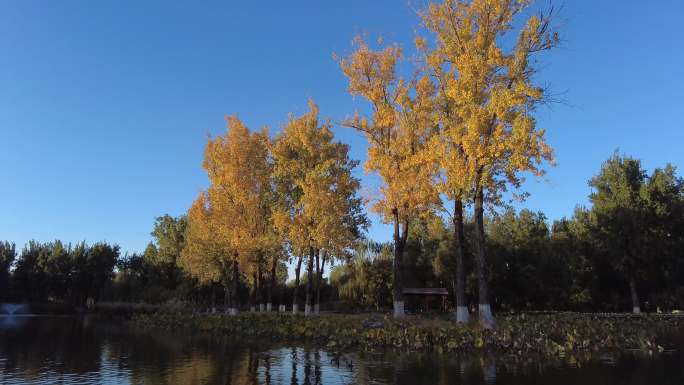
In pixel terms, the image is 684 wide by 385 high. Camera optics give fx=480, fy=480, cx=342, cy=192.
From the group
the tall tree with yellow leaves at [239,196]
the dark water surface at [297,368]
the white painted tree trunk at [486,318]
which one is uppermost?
the tall tree with yellow leaves at [239,196]

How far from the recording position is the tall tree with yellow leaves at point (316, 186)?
26469 mm

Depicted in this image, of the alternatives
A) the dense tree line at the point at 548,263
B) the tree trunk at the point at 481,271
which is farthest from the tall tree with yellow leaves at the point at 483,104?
the dense tree line at the point at 548,263

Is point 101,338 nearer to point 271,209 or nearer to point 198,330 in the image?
point 198,330

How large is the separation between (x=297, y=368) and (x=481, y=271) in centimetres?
948

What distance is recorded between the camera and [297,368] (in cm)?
1414

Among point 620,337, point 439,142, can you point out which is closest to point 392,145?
point 439,142

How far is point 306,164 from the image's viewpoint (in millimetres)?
28672

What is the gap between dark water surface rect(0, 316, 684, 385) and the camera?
12.0 m

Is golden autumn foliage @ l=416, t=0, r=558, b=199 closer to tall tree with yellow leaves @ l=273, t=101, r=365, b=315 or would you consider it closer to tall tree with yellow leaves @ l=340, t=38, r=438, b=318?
tall tree with yellow leaves @ l=340, t=38, r=438, b=318

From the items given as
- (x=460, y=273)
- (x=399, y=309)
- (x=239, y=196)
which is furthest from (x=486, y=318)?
(x=239, y=196)

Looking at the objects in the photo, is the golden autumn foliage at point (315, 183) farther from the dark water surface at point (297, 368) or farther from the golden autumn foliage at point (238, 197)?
the dark water surface at point (297, 368)

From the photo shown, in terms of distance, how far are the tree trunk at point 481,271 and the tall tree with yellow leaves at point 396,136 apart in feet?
6.50

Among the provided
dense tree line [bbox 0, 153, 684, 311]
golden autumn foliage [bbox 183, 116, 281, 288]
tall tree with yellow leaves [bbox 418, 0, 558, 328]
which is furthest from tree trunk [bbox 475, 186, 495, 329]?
dense tree line [bbox 0, 153, 684, 311]

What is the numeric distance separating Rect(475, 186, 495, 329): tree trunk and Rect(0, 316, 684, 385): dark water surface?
3647 mm
